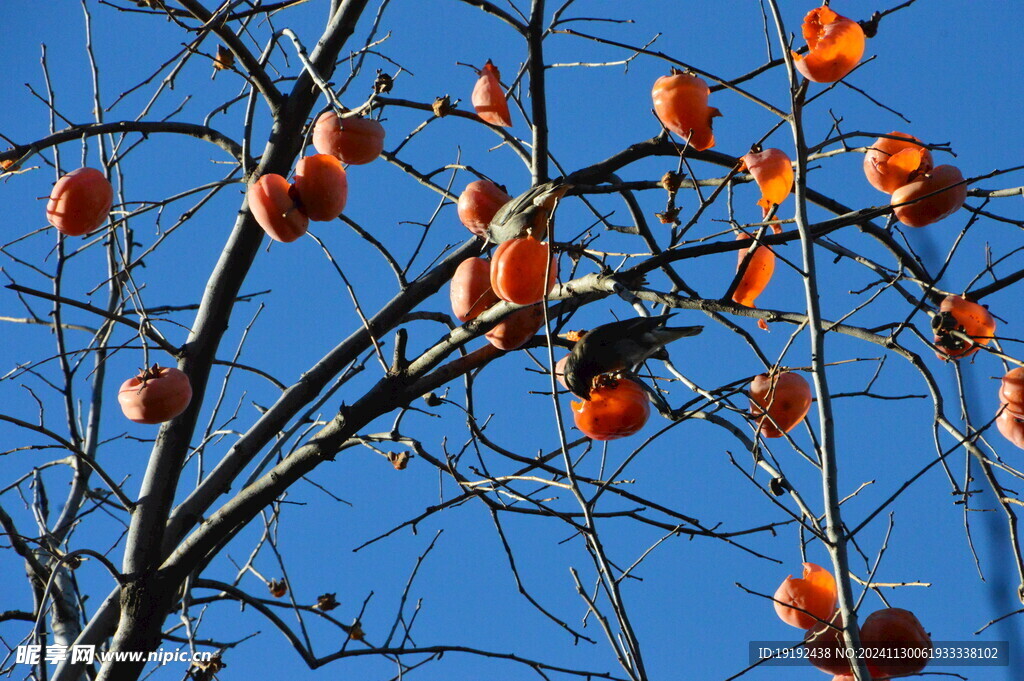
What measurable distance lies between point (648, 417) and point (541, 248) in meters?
0.61

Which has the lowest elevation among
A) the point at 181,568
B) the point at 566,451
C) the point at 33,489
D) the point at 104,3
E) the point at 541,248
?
the point at 566,451

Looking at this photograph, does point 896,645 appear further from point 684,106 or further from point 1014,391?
point 684,106

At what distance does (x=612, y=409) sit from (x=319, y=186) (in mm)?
1078

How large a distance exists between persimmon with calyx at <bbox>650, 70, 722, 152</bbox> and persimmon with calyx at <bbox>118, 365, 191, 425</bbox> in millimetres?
1691

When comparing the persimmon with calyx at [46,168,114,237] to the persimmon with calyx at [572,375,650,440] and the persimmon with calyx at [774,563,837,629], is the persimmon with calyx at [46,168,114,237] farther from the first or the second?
the persimmon with calyx at [774,563,837,629]

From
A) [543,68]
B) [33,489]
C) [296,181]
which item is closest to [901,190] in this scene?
[543,68]

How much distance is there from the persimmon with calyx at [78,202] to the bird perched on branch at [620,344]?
164cm

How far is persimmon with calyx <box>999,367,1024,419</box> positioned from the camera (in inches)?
95.3

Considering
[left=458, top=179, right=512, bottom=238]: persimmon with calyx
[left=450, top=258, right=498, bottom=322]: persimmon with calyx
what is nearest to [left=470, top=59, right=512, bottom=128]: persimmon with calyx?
[left=458, top=179, right=512, bottom=238]: persimmon with calyx

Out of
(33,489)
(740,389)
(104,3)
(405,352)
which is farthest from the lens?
(33,489)

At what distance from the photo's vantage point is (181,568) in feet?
9.36

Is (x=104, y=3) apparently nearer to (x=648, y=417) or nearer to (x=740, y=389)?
(x=648, y=417)

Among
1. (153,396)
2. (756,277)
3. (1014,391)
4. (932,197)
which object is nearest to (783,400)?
(756,277)

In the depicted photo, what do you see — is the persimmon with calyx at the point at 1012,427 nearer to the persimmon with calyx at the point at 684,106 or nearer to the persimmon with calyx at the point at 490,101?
the persimmon with calyx at the point at 684,106
